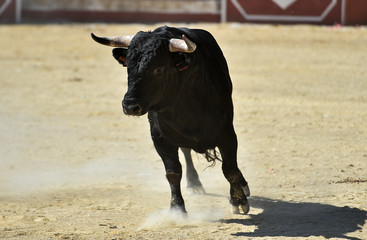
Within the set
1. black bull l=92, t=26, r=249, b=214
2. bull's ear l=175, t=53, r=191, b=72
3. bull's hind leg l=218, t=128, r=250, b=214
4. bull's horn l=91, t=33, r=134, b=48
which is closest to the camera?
black bull l=92, t=26, r=249, b=214

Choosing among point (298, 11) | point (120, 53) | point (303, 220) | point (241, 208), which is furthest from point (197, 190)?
point (298, 11)

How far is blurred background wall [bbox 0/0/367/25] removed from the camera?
1792cm

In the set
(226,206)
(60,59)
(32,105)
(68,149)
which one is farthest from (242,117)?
(60,59)

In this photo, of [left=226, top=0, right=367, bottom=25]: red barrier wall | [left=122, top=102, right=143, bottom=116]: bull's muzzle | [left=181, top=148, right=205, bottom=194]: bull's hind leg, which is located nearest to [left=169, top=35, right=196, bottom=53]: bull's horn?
[left=122, top=102, right=143, bottom=116]: bull's muzzle

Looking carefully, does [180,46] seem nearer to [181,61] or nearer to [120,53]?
[181,61]

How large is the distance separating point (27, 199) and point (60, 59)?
8.83 meters

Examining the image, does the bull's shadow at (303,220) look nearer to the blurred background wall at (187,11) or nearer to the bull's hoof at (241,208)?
the bull's hoof at (241,208)

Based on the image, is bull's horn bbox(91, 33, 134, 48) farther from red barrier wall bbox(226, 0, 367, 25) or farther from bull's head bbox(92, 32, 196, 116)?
red barrier wall bbox(226, 0, 367, 25)

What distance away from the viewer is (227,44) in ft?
52.3

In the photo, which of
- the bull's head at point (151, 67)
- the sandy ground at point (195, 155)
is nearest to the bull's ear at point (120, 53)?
the bull's head at point (151, 67)

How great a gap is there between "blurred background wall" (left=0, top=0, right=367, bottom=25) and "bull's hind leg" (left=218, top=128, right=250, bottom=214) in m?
12.5

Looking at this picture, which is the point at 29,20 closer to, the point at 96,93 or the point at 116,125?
the point at 96,93

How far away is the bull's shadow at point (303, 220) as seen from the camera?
17.8ft

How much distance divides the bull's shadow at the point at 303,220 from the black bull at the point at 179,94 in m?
0.25
